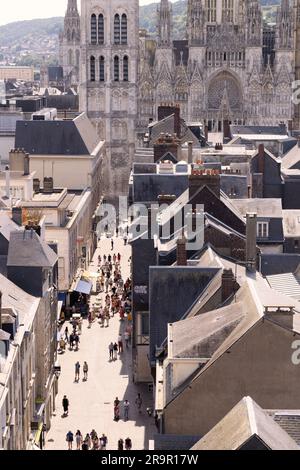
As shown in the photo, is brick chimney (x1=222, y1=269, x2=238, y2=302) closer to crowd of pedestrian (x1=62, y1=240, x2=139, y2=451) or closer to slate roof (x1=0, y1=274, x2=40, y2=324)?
crowd of pedestrian (x1=62, y1=240, x2=139, y2=451)

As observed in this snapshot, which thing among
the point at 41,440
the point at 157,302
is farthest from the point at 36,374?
the point at 157,302

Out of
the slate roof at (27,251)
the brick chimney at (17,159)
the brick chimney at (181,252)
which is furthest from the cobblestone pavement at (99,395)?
the brick chimney at (17,159)

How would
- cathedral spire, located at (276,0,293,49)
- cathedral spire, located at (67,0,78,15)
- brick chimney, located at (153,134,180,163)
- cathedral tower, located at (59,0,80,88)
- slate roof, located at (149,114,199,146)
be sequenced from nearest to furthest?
brick chimney, located at (153,134,180,163)
slate roof, located at (149,114,199,146)
cathedral spire, located at (276,0,293,49)
cathedral spire, located at (67,0,78,15)
cathedral tower, located at (59,0,80,88)

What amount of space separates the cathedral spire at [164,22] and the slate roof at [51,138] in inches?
1418

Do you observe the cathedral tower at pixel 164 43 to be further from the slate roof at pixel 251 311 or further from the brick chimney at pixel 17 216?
the slate roof at pixel 251 311

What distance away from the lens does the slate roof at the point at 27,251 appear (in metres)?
43.7

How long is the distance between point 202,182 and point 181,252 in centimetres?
663

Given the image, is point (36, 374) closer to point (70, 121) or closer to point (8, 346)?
point (8, 346)

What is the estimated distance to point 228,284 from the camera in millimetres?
34094

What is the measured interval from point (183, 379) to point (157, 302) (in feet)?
25.0

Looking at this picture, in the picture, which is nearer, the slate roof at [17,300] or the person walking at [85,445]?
the person walking at [85,445]

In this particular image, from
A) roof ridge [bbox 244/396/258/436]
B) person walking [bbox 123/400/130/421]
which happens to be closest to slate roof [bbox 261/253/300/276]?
person walking [bbox 123/400/130/421]

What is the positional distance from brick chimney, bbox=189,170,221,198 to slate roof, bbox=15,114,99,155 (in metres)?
35.7

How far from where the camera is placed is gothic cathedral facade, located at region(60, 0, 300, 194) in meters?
114
